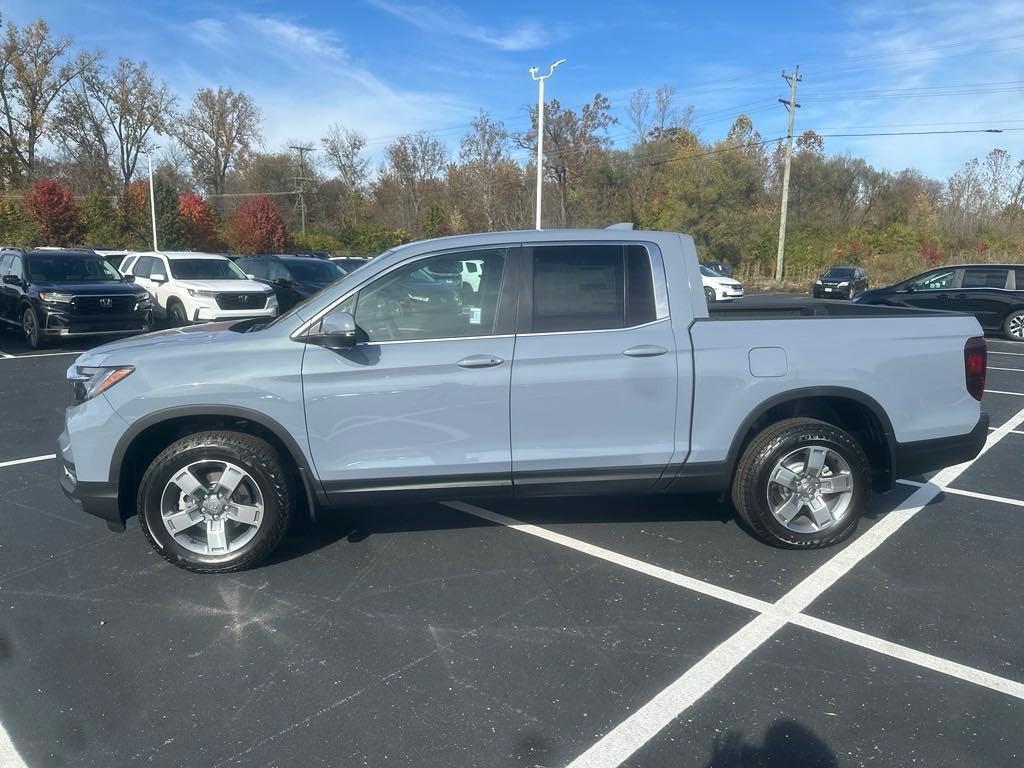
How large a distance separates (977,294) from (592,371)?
50.6 ft

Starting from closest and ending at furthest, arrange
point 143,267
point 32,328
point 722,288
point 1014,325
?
point 32,328, point 1014,325, point 143,267, point 722,288

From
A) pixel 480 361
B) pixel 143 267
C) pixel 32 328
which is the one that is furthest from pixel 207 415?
pixel 143 267

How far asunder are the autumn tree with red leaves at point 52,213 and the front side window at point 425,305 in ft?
137

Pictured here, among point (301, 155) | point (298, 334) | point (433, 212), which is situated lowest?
point (298, 334)

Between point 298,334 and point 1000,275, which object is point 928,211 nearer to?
point 1000,275

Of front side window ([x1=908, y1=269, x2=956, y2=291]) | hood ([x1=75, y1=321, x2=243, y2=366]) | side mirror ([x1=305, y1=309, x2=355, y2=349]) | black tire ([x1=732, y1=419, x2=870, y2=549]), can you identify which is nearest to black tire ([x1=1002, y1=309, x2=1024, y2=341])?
front side window ([x1=908, y1=269, x2=956, y2=291])

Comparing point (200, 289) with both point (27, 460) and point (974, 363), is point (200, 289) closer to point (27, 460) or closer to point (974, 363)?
point (27, 460)

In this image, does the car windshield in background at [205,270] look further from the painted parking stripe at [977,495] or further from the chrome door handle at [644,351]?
the painted parking stripe at [977,495]

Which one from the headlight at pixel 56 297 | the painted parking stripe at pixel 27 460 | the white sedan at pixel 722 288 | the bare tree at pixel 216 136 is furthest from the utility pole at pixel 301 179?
the painted parking stripe at pixel 27 460

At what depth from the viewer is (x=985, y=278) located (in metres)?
16.3

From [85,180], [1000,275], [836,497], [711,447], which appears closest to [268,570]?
[711,447]

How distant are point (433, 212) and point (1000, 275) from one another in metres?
31.2

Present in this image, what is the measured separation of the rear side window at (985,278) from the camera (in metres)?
16.1

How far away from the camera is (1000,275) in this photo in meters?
16.2
